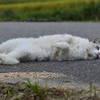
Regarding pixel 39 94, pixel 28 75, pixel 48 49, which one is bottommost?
pixel 39 94

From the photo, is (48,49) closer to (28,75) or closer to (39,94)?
(28,75)

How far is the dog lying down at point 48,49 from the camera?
17.0ft

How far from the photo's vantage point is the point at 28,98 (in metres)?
3.64

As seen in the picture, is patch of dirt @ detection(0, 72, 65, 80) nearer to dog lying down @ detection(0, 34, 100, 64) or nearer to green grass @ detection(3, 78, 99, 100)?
green grass @ detection(3, 78, 99, 100)

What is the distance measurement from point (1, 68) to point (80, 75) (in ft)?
4.63

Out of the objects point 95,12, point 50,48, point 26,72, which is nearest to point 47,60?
point 50,48

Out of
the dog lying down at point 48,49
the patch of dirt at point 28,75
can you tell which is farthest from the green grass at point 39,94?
the dog lying down at point 48,49

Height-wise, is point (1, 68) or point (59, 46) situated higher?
point (59, 46)

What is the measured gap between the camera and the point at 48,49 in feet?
17.7

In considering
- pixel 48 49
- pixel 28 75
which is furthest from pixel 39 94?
pixel 48 49

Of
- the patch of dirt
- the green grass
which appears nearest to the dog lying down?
the patch of dirt

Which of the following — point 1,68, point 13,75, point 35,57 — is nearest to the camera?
point 13,75

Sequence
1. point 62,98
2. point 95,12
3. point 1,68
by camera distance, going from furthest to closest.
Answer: point 95,12 → point 1,68 → point 62,98

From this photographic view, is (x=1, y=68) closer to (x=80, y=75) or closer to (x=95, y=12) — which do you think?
(x=80, y=75)
